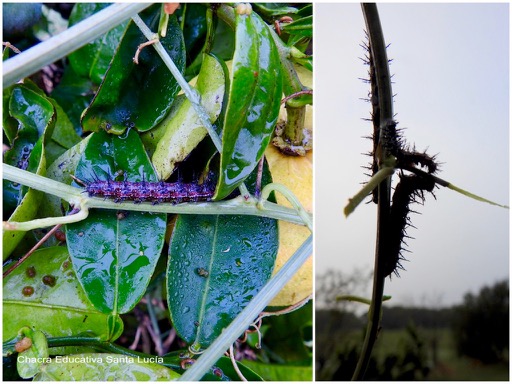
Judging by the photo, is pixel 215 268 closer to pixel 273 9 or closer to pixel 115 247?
pixel 115 247

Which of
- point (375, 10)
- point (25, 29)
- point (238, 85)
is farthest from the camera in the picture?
point (25, 29)

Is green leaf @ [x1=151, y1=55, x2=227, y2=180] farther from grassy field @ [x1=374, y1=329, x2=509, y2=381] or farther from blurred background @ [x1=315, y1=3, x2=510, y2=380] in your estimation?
grassy field @ [x1=374, y1=329, x2=509, y2=381]

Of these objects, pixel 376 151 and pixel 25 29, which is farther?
pixel 25 29

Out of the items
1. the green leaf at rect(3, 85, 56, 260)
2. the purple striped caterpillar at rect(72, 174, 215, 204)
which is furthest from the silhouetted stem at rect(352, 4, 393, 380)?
the green leaf at rect(3, 85, 56, 260)

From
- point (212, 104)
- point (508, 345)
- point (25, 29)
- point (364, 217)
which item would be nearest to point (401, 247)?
point (364, 217)

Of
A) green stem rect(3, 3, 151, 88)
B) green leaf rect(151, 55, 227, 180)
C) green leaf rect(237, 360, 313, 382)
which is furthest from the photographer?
green leaf rect(237, 360, 313, 382)

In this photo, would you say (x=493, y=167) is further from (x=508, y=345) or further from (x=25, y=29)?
(x=25, y=29)
